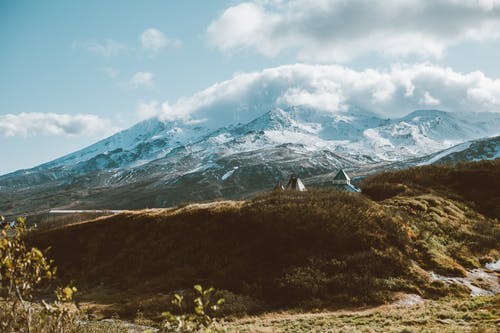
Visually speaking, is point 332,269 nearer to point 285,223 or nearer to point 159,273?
point 285,223

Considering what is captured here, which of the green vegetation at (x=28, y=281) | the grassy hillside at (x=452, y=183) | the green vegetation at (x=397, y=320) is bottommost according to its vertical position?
the green vegetation at (x=397, y=320)

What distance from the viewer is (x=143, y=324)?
21859 mm

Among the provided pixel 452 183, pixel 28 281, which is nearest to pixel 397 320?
pixel 28 281

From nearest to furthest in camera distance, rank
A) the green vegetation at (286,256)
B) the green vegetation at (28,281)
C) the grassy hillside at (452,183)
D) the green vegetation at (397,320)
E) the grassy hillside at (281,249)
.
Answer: the green vegetation at (28,281) → the green vegetation at (397,320) → the green vegetation at (286,256) → the grassy hillside at (281,249) → the grassy hillside at (452,183)

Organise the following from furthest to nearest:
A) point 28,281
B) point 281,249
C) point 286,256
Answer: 1. point 281,249
2. point 286,256
3. point 28,281

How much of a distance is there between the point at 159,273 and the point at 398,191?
30.3 metres

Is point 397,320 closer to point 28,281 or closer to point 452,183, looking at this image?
point 28,281

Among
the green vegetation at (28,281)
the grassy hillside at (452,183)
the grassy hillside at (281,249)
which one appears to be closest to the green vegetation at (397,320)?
the grassy hillside at (281,249)

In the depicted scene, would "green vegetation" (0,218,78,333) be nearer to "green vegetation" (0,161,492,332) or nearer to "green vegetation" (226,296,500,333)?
"green vegetation" (0,161,492,332)

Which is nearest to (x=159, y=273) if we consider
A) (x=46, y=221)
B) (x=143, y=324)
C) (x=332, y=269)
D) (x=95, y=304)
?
(x=95, y=304)

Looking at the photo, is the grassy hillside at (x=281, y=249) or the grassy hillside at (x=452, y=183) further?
the grassy hillside at (x=452, y=183)

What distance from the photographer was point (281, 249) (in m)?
30.3

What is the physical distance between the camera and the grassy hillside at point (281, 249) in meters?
25.7

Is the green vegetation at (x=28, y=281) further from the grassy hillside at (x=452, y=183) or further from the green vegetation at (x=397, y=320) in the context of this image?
the grassy hillside at (x=452, y=183)
